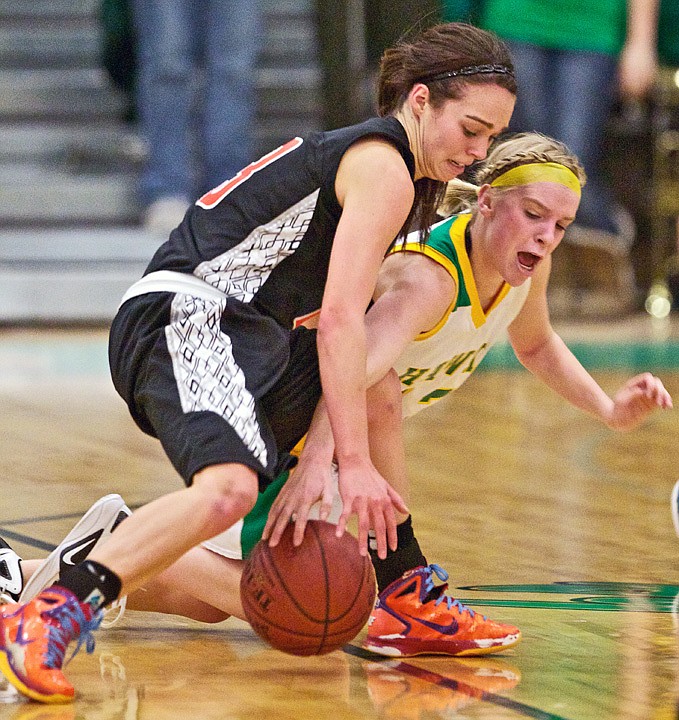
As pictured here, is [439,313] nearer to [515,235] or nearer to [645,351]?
[515,235]

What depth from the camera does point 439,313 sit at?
2617mm

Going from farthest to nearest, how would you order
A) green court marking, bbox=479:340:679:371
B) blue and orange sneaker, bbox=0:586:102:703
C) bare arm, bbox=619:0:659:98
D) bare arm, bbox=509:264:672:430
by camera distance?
bare arm, bbox=619:0:659:98
green court marking, bbox=479:340:679:371
bare arm, bbox=509:264:672:430
blue and orange sneaker, bbox=0:586:102:703

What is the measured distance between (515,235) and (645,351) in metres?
3.56

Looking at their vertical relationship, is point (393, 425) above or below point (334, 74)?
above

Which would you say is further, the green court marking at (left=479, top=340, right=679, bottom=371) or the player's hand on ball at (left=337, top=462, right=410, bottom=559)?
the green court marking at (left=479, top=340, right=679, bottom=371)

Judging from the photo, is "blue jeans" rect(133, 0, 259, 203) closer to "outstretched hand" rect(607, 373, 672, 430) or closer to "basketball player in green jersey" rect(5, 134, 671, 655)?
"basketball player in green jersey" rect(5, 134, 671, 655)

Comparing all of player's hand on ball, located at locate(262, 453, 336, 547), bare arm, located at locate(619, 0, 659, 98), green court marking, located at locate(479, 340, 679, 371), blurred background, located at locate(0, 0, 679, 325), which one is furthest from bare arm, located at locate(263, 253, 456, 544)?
bare arm, located at locate(619, 0, 659, 98)

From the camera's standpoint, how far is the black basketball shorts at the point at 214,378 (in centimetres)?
220

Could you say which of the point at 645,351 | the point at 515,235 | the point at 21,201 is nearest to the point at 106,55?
the point at 21,201

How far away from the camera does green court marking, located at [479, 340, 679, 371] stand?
18.5 ft

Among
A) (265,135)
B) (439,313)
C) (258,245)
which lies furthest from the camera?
(265,135)

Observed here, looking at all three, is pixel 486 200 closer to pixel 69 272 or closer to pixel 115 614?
pixel 115 614

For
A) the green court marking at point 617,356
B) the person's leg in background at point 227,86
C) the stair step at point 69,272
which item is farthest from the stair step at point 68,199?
the green court marking at point 617,356

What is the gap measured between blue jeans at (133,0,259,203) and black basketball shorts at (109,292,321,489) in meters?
4.18
